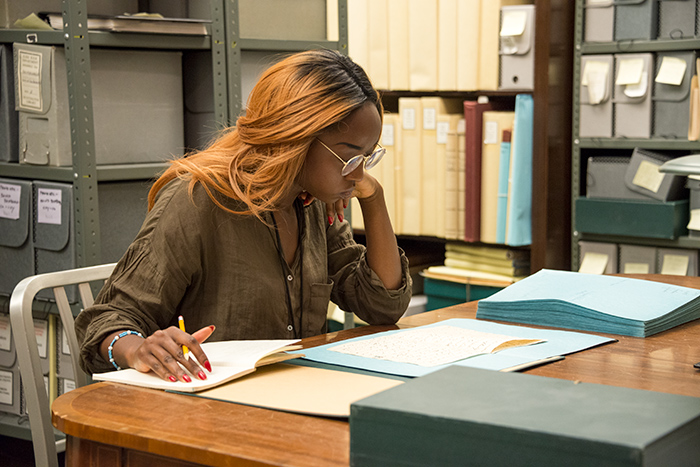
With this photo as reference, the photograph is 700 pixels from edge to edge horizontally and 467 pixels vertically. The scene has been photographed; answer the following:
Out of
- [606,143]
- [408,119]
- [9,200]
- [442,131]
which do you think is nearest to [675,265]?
[606,143]

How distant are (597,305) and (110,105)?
1.39m

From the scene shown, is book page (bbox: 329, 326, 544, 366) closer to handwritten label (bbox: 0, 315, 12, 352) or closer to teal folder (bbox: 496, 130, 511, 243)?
handwritten label (bbox: 0, 315, 12, 352)

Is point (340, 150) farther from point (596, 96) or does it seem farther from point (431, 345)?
point (596, 96)

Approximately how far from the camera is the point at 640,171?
279cm

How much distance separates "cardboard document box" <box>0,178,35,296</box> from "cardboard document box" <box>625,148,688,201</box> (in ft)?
6.22

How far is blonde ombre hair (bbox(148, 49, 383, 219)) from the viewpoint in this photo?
4.28 ft

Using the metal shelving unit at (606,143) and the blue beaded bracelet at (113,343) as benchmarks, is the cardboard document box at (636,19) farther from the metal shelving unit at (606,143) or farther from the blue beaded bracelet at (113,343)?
the blue beaded bracelet at (113,343)

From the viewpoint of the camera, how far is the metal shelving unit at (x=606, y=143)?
2.71 meters

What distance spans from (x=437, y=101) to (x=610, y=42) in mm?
661

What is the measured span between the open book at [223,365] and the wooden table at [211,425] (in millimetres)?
14

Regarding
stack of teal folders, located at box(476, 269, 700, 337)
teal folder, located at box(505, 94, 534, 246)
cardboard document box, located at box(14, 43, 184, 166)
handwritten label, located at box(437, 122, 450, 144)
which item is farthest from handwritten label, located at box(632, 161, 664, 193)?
cardboard document box, located at box(14, 43, 184, 166)

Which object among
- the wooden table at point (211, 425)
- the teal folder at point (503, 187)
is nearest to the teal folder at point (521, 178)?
the teal folder at point (503, 187)

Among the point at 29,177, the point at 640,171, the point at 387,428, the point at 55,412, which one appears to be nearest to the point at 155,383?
the point at 55,412

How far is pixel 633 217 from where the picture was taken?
9.17ft
